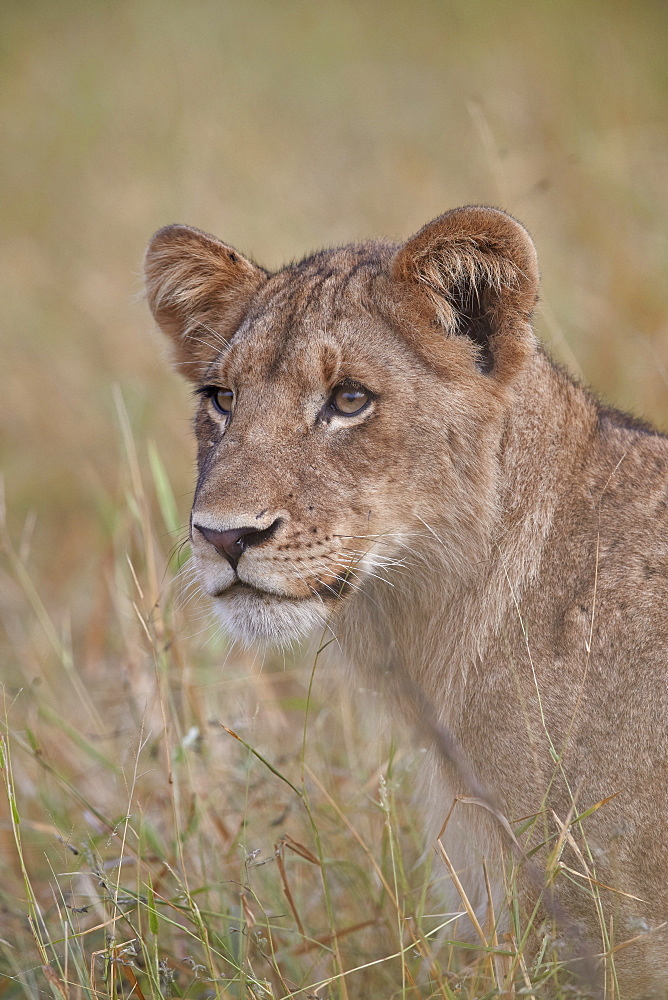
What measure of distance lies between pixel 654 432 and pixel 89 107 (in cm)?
1274

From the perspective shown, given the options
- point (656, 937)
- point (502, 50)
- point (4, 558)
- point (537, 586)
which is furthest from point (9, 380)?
point (656, 937)

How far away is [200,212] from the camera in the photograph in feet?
37.8

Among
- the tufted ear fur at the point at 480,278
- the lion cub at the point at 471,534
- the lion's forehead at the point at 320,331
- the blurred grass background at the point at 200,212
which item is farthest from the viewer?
the blurred grass background at the point at 200,212

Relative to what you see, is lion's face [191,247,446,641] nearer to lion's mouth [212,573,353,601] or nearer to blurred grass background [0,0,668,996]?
lion's mouth [212,573,353,601]

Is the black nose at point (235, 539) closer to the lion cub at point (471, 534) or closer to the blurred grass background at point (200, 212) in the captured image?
the lion cub at point (471, 534)

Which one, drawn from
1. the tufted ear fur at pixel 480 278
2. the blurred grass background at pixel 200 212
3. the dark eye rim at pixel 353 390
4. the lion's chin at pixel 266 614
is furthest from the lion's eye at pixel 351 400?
the blurred grass background at pixel 200 212

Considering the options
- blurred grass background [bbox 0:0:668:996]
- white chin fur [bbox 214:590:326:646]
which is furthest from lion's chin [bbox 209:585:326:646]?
blurred grass background [bbox 0:0:668:996]

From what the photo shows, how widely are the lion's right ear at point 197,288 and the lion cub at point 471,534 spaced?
0.29 meters

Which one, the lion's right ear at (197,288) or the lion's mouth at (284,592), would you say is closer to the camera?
the lion's mouth at (284,592)

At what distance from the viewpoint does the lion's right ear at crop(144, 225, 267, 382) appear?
13.9ft

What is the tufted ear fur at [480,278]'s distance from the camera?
3506mm

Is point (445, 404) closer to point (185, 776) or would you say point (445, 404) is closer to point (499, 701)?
point (499, 701)

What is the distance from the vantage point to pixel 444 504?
3605 millimetres

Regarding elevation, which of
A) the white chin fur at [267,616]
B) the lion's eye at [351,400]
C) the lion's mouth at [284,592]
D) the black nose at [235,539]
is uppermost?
the lion's eye at [351,400]
